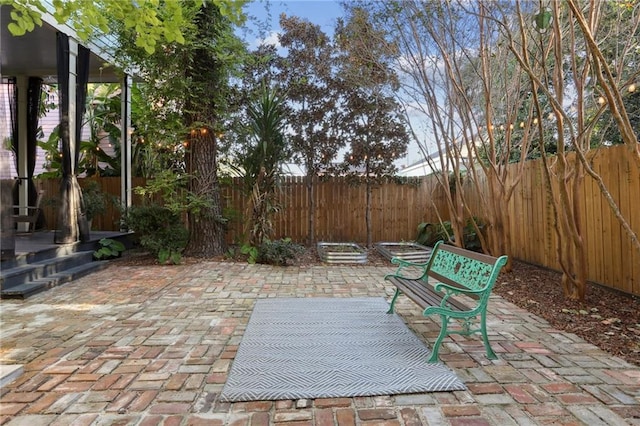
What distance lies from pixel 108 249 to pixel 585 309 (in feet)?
25.7

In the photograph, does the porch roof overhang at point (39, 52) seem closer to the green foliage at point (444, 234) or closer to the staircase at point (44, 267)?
the staircase at point (44, 267)

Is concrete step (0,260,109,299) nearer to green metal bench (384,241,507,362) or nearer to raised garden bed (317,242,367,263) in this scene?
raised garden bed (317,242,367,263)

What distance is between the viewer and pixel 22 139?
9531 mm

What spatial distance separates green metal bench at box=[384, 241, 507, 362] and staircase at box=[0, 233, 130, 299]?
4701 millimetres

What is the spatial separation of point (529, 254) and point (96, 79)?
37.1 ft

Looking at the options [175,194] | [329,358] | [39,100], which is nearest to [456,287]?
[329,358]

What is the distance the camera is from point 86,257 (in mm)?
7066

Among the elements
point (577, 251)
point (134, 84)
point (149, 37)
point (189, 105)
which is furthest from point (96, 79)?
point (577, 251)

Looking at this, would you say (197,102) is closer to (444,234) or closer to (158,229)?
(158,229)

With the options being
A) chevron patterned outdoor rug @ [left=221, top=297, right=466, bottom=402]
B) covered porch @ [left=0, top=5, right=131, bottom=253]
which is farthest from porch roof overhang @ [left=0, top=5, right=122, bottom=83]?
chevron patterned outdoor rug @ [left=221, top=297, right=466, bottom=402]

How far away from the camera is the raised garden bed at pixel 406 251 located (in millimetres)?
7898

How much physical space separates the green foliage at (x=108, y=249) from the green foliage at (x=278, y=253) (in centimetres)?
287

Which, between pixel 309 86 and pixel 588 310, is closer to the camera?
pixel 588 310

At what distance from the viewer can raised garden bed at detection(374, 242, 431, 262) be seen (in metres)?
7.90
